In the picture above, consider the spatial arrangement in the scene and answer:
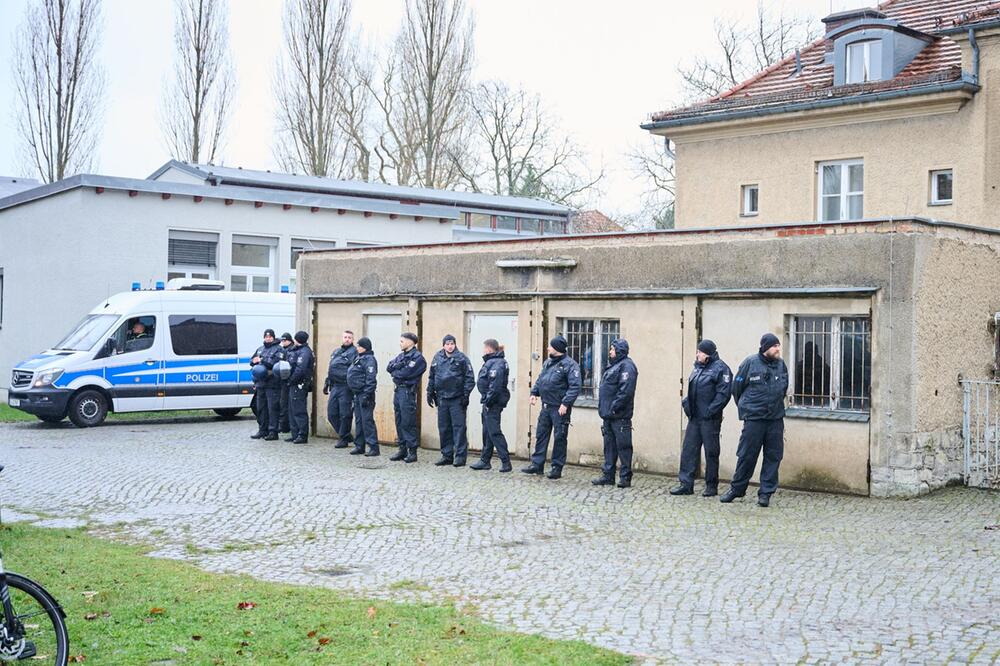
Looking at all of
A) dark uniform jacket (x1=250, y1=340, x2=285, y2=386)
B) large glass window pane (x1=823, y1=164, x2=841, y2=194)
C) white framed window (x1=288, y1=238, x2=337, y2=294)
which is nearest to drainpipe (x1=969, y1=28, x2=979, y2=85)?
large glass window pane (x1=823, y1=164, x2=841, y2=194)

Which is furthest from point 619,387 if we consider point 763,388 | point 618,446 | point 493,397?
point 493,397

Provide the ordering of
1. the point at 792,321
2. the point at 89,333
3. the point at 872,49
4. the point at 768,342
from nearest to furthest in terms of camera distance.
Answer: the point at 768,342 < the point at 792,321 < the point at 872,49 < the point at 89,333

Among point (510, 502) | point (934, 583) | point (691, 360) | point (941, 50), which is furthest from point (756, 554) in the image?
point (941, 50)

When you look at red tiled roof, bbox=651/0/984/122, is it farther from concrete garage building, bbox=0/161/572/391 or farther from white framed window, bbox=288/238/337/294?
white framed window, bbox=288/238/337/294

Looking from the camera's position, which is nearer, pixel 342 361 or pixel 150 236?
pixel 342 361

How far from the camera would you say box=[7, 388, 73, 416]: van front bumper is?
20.1m

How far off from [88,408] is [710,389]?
12246 millimetres

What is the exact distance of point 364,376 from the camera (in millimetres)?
16594

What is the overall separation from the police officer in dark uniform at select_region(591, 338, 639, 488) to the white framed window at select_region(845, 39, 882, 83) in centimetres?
980

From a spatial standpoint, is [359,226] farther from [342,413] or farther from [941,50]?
[941,50]

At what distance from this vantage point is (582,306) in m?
15.8

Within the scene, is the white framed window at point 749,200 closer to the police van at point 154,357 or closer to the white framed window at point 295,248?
the police van at point 154,357

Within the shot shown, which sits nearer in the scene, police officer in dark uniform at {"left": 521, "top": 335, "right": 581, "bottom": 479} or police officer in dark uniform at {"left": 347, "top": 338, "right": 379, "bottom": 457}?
police officer in dark uniform at {"left": 521, "top": 335, "right": 581, "bottom": 479}

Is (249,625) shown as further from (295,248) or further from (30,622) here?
(295,248)
